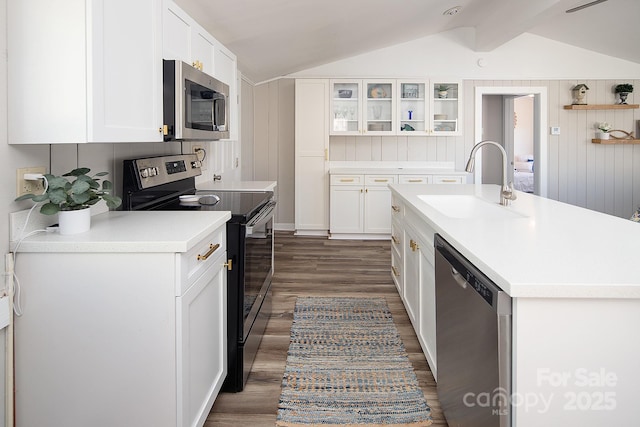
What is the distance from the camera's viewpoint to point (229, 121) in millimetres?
3336

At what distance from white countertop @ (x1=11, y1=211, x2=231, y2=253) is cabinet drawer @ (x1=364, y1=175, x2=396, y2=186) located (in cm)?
421

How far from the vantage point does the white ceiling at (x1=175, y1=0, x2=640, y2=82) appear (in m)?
3.49

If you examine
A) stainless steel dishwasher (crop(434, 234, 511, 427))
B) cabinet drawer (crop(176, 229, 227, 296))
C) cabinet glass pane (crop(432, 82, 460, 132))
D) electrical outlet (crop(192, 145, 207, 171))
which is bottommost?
stainless steel dishwasher (crop(434, 234, 511, 427))

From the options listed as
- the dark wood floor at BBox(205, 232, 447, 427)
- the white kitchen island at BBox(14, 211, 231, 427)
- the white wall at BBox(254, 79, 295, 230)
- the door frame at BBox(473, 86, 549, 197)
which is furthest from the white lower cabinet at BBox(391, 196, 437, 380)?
the door frame at BBox(473, 86, 549, 197)

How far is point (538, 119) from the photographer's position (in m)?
6.40

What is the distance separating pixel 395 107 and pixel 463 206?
10.9ft

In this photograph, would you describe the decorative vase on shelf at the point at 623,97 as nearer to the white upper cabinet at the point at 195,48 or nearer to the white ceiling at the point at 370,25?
the white ceiling at the point at 370,25

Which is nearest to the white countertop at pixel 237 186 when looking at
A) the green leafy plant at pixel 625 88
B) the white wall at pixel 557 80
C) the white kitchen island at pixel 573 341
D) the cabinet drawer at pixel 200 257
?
the cabinet drawer at pixel 200 257

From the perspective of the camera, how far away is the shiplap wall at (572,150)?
6.33 metres

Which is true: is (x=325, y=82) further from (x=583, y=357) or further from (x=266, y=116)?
(x=583, y=357)

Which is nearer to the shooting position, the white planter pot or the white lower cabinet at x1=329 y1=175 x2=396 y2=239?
the white planter pot

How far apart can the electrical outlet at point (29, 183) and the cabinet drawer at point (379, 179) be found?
15.1ft

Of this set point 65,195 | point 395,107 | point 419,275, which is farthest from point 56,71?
point 395,107

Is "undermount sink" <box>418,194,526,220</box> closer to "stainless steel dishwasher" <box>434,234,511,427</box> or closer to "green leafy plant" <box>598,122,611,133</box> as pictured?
"stainless steel dishwasher" <box>434,234,511,427</box>
